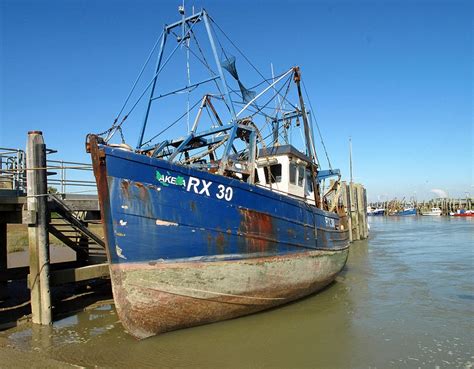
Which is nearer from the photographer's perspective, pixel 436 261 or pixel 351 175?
pixel 436 261

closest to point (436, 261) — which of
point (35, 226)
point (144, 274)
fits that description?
point (144, 274)

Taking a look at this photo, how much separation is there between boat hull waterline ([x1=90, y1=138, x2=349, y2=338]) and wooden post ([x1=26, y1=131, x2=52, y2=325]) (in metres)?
1.73

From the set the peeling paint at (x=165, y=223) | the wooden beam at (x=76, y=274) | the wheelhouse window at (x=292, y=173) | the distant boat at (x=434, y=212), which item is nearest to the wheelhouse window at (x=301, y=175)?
the wheelhouse window at (x=292, y=173)

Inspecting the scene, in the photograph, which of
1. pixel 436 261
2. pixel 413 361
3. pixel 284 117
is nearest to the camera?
pixel 413 361

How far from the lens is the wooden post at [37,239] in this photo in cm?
767

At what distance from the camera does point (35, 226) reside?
7719 mm

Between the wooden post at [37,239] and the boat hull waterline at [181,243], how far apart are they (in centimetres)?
173

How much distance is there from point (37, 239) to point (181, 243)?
2.96 meters

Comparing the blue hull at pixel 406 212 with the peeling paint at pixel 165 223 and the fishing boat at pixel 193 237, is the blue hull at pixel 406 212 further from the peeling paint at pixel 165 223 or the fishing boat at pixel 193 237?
the peeling paint at pixel 165 223

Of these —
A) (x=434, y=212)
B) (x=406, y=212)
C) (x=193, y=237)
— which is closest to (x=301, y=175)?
(x=193, y=237)

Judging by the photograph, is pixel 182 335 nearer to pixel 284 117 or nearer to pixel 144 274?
pixel 144 274

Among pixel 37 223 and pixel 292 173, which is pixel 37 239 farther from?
pixel 292 173

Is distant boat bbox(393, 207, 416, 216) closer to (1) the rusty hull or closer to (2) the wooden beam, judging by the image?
(1) the rusty hull

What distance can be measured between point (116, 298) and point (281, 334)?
3.12 m
